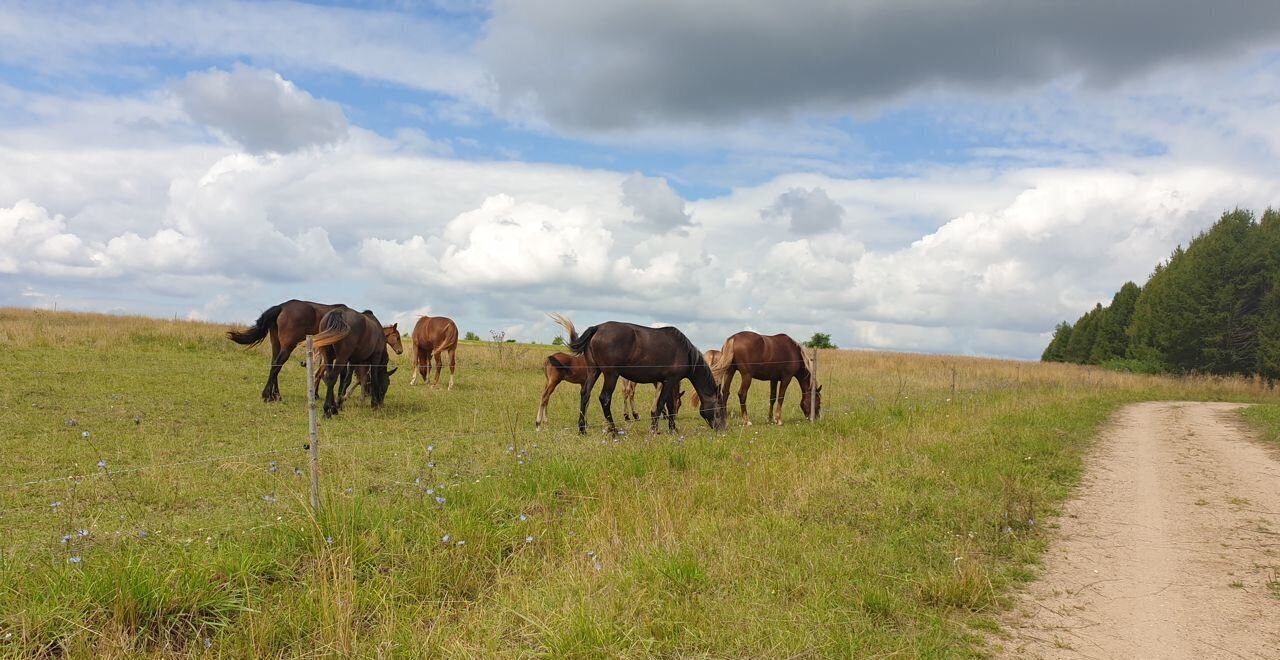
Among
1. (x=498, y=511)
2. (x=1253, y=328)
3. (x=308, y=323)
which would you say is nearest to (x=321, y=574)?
(x=498, y=511)

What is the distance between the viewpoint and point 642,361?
11.9 m

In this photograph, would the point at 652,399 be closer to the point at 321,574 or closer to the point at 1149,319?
the point at 321,574

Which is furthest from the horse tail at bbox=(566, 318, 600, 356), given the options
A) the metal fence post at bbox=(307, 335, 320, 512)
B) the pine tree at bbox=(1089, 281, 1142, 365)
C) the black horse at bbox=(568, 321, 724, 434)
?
the pine tree at bbox=(1089, 281, 1142, 365)

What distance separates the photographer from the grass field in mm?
4102

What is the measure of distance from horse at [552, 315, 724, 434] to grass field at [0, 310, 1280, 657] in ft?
2.99

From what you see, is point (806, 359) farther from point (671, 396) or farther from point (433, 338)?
point (433, 338)

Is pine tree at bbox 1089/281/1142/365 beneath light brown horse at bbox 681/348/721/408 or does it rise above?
above

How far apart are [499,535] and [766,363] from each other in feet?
29.6

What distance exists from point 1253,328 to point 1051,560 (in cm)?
4090

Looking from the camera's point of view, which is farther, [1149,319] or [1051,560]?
[1149,319]

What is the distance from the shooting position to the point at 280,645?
413cm

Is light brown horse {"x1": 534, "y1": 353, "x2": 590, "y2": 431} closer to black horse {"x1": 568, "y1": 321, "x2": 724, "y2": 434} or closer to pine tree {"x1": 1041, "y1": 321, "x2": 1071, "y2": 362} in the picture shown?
black horse {"x1": 568, "y1": 321, "x2": 724, "y2": 434}

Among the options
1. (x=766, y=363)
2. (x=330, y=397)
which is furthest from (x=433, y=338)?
(x=766, y=363)

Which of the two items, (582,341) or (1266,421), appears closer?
(582,341)
